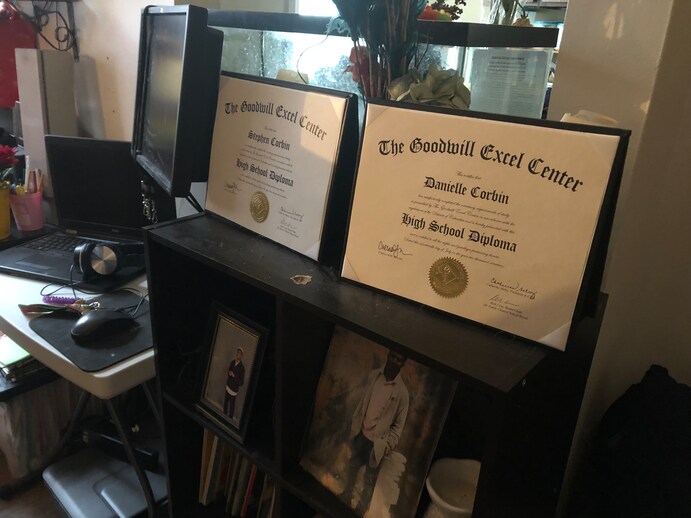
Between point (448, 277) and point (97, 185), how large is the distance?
134cm

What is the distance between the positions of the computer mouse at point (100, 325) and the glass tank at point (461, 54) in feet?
2.26

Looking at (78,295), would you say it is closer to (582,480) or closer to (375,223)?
(375,223)

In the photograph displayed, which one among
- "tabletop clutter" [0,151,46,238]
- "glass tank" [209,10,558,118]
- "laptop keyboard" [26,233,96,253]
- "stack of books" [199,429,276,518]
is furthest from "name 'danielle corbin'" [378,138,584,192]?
"tabletop clutter" [0,151,46,238]

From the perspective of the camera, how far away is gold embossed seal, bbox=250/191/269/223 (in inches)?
38.3

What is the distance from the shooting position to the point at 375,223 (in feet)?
2.60

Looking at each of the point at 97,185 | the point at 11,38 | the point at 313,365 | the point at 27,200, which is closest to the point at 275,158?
the point at 313,365

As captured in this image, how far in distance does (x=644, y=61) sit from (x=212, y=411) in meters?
0.99

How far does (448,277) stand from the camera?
0.73 meters

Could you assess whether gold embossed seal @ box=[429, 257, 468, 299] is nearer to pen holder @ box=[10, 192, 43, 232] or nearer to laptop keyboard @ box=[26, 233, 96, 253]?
laptop keyboard @ box=[26, 233, 96, 253]

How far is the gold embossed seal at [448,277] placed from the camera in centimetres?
72

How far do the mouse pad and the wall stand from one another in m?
0.99
